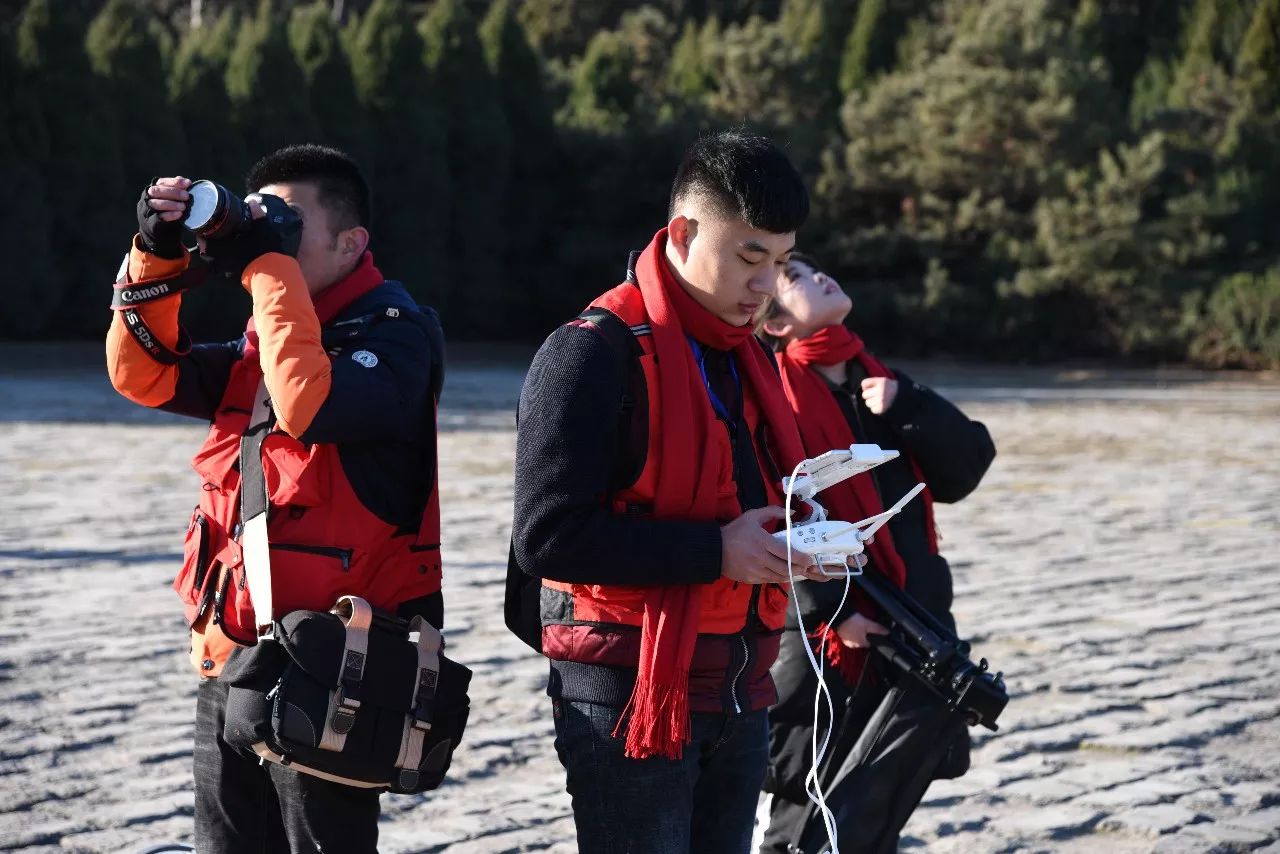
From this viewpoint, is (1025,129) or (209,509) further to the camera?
(1025,129)

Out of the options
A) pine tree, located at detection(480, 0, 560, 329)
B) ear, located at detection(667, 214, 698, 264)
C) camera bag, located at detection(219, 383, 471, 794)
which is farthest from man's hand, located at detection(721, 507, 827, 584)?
pine tree, located at detection(480, 0, 560, 329)

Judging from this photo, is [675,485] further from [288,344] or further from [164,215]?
[164,215]

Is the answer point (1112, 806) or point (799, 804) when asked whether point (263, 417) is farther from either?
point (1112, 806)

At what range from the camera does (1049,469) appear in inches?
563

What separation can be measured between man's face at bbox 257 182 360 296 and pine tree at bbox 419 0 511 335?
96.1 ft

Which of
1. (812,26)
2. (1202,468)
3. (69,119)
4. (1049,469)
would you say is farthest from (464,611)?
(812,26)

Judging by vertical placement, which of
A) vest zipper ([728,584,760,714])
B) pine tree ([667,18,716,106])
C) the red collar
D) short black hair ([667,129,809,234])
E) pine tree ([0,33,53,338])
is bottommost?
pine tree ([0,33,53,338])

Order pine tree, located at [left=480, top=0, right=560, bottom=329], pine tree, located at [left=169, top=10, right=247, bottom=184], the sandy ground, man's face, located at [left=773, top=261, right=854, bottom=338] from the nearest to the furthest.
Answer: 1. man's face, located at [left=773, top=261, right=854, bottom=338]
2. the sandy ground
3. pine tree, located at [left=169, top=10, right=247, bottom=184]
4. pine tree, located at [left=480, top=0, right=560, bottom=329]

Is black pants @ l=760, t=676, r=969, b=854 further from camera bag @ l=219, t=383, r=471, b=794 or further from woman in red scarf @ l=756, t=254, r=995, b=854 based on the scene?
camera bag @ l=219, t=383, r=471, b=794

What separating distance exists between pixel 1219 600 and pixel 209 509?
653cm

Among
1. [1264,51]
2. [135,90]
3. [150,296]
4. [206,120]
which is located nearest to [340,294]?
[150,296]

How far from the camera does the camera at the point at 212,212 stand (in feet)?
→ 9.37

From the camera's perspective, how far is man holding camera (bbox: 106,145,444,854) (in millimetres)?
2959

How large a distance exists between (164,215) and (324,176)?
430 mm
